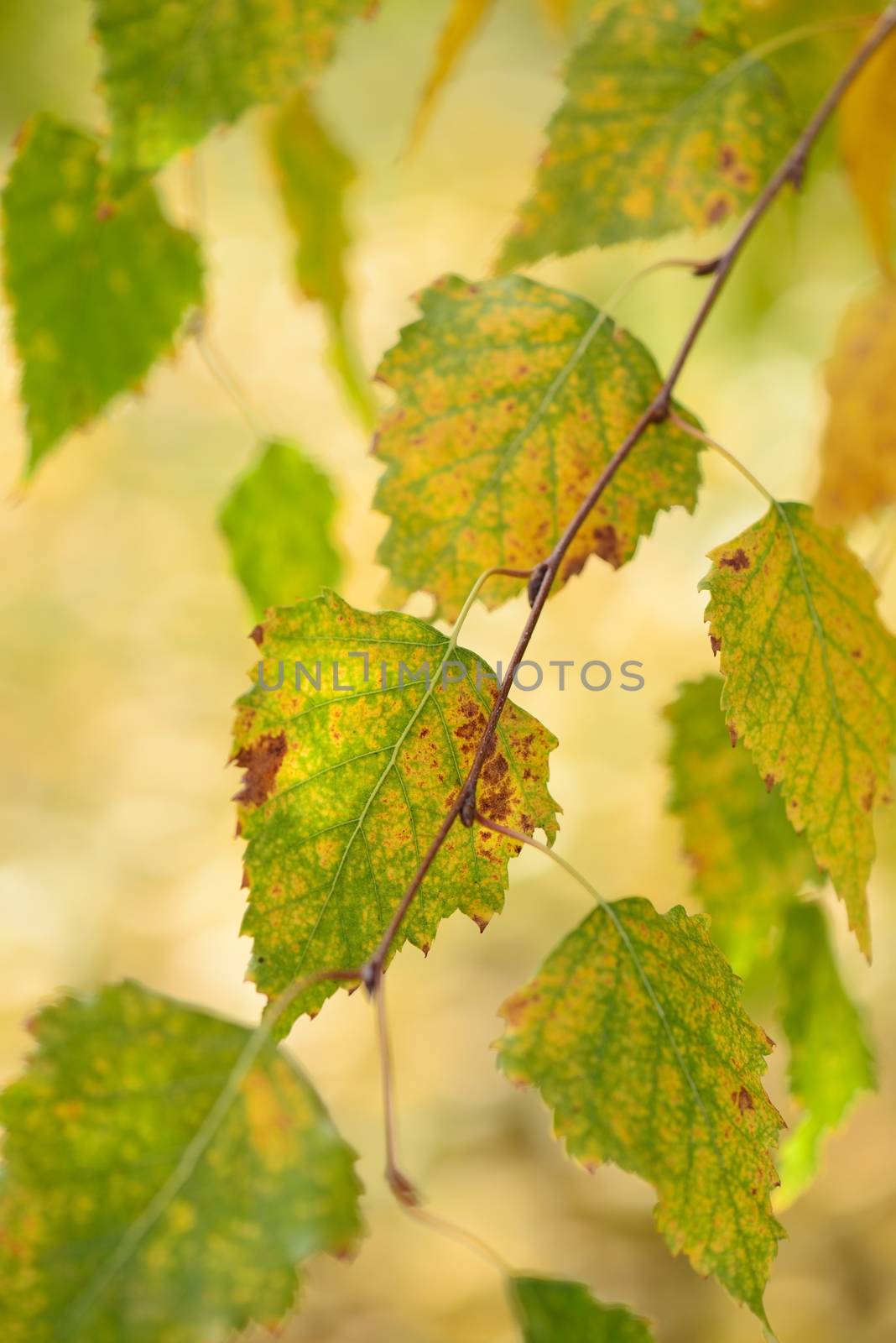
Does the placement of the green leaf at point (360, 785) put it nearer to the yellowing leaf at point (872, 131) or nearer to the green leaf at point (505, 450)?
the green leaf at point (505, 450)

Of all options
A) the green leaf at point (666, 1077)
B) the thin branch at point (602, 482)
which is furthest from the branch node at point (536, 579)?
the green leaf at point (666, 1077)

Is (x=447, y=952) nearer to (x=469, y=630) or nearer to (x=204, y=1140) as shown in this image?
(x=469, y=630)

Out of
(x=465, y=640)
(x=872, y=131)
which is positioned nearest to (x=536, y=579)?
(x=872, y=131)

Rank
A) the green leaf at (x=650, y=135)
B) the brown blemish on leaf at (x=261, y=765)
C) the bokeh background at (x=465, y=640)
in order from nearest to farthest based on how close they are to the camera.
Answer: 1. the brown blemish on leaf at (x=261, y=765)
2. the green leaf at (x=650, y=135)
3. the bokeh background at (x=465, y=640)

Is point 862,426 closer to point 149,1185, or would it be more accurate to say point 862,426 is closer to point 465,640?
point 149,1185

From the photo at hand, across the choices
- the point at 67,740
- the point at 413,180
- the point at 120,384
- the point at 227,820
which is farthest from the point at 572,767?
the point at 120,384
